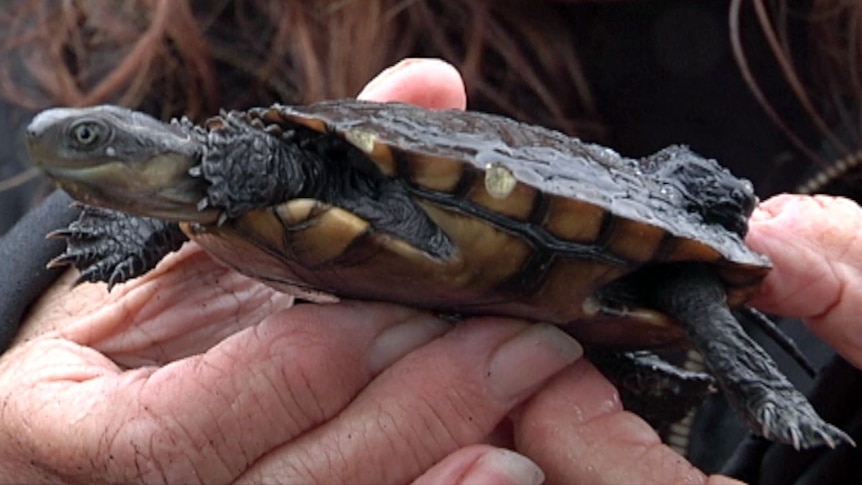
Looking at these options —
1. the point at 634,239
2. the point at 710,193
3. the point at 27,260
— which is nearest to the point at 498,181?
the point at 634,239

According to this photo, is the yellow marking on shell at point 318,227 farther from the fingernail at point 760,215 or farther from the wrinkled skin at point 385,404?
the fingernail at point 760,215

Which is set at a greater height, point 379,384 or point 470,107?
point 470,107

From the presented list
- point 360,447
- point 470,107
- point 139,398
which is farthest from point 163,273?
point 470,107

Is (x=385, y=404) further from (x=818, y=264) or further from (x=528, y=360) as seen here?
(x=818, y=264)

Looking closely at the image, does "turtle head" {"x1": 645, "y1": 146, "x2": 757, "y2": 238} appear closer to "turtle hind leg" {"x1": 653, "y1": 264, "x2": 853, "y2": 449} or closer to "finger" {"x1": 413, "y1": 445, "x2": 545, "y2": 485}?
"turtle hind leg" {"x1": 653, "y1": 264, "x2": 853, "y2": 449}

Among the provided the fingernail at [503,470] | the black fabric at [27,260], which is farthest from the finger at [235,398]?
the black fabric at [27,260]

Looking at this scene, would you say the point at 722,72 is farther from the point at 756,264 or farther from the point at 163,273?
the point at 163,273
